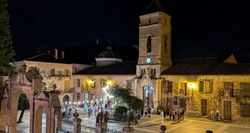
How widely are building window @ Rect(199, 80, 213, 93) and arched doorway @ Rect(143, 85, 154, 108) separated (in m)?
7.28

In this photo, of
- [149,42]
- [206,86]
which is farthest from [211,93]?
[149,42]

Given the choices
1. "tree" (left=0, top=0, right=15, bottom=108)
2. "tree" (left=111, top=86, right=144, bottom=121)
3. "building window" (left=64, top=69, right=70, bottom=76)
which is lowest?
"tree" (left=111, top=86, right=144, bottom=121)

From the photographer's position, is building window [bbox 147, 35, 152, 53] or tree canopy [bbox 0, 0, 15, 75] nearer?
tree canopy [bbox 0, 0, 15, 75]

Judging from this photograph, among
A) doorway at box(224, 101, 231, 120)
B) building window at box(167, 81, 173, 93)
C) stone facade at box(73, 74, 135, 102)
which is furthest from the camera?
stone facade at box(73, 74, 135, 102)

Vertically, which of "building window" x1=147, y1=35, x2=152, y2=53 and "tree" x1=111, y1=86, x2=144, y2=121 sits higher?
"building window" x1=147, y1=35, x2=152, y2=53

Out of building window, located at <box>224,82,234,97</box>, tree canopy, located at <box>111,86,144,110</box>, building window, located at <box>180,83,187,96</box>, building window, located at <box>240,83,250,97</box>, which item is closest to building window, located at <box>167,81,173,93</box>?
building window, located at <box>180,83,187,96</box>

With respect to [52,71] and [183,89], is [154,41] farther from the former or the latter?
[52,71]

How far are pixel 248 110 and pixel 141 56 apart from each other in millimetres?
16392

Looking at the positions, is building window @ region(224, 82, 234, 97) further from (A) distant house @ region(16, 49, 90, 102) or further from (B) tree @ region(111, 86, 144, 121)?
(A) distant house @ region(16, 49, 90, 102)

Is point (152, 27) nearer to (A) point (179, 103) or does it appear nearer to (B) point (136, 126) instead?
(A) point (179, 103)

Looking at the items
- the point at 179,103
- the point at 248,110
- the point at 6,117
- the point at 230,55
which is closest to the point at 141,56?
the point at 179,103

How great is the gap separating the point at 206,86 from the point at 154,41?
9.73 meters

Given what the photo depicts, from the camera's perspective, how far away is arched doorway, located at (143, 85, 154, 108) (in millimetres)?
40625

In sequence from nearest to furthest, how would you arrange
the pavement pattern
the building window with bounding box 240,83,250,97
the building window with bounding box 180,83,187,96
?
the pavement pattern < the building window with bounding box 240,83,250,97 < the building window with bounding box 180,83,187,96
